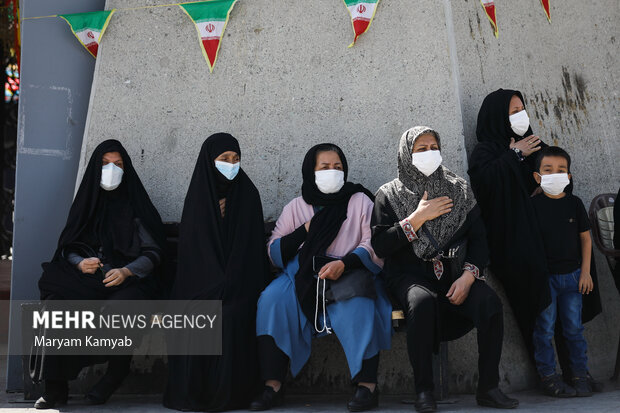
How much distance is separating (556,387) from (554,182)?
1043 mm

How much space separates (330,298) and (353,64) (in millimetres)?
1549

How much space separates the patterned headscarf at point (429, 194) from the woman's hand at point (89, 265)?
1.52 m

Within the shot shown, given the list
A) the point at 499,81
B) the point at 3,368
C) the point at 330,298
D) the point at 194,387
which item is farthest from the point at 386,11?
the point at 3,368

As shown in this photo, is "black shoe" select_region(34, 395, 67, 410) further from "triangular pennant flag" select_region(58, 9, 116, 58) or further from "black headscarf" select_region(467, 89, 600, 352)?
"black headscarf" select_region(467, 89, 600, 352)

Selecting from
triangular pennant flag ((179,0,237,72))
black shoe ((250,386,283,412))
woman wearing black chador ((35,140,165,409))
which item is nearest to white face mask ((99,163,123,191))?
woman wearing black chador ((35,140,165,409))

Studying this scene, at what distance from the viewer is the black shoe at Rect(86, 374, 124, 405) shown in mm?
3767

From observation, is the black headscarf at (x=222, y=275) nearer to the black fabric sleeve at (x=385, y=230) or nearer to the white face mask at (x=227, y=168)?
the white face mask at (x=227, y=168)

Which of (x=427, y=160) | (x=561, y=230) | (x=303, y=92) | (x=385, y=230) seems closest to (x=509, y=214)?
(x=561, y=230)

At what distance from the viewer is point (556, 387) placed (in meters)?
3.75

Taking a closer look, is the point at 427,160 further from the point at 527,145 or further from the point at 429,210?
the point at 527,145

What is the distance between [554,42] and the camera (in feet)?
17.0

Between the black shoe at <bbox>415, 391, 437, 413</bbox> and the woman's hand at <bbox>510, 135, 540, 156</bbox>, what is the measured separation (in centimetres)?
148

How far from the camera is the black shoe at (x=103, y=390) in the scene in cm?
377

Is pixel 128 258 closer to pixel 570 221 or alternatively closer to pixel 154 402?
pixel 154 402
